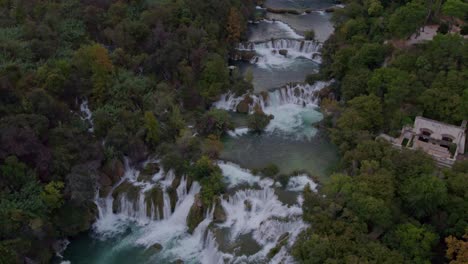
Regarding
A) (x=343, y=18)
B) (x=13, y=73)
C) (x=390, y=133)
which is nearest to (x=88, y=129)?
(x=13, y=73)

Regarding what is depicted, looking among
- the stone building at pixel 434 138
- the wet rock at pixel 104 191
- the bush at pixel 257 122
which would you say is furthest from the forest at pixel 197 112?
the stone building at pixel 434 138

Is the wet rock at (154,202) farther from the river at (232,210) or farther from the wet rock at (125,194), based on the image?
the wet rock at (125,194)

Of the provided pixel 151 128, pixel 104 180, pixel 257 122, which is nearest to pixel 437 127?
pixel 257 122

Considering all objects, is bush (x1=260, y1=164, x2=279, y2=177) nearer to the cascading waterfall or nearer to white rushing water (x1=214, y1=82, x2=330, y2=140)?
white rushing water (x1=214, y1=82, x2=330, y2=140)

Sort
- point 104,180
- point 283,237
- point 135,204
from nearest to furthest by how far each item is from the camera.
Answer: point 283,237 → point 135,204 → point 104,180

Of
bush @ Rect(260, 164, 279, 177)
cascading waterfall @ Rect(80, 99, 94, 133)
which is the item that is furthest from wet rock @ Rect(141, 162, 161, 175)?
bush @ Rect(260, 164, 279, 177)

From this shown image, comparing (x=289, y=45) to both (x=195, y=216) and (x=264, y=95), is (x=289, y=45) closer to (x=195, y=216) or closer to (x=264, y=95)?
(x=264, y=95)

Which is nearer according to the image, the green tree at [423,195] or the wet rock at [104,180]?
the green tree at [423,195]
